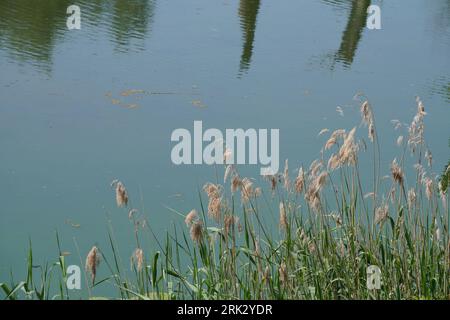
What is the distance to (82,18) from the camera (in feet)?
22.2

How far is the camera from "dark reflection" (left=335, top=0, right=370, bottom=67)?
6898mm

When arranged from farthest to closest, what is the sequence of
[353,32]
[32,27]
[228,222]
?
[353,32], [32,27], [228,222]

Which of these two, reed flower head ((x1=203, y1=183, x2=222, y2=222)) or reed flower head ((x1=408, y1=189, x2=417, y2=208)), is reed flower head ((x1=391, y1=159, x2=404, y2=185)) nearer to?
reed flower head ((x1=408, y1=189, x2=417, y2=208))

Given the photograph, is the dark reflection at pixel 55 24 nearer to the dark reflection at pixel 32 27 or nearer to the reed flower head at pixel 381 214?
the dark reflection at pixel 32 27

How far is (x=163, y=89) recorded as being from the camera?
18.7ft

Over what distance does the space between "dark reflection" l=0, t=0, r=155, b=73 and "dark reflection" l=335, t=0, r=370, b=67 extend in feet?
4.37

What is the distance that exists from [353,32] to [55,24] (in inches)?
87.4

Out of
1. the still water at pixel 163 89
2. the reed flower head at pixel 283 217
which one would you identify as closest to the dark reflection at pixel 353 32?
the still water at pixel 163 89

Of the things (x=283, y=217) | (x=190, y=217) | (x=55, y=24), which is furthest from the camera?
(x=55, y=24)

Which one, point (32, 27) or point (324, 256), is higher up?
point (32, 27)

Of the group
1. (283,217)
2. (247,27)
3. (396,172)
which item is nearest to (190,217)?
(283,217)

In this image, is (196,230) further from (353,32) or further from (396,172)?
(353,32)

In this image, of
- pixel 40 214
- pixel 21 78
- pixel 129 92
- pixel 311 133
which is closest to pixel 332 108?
pixel 311 133

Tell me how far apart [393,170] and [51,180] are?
7.14 ft
